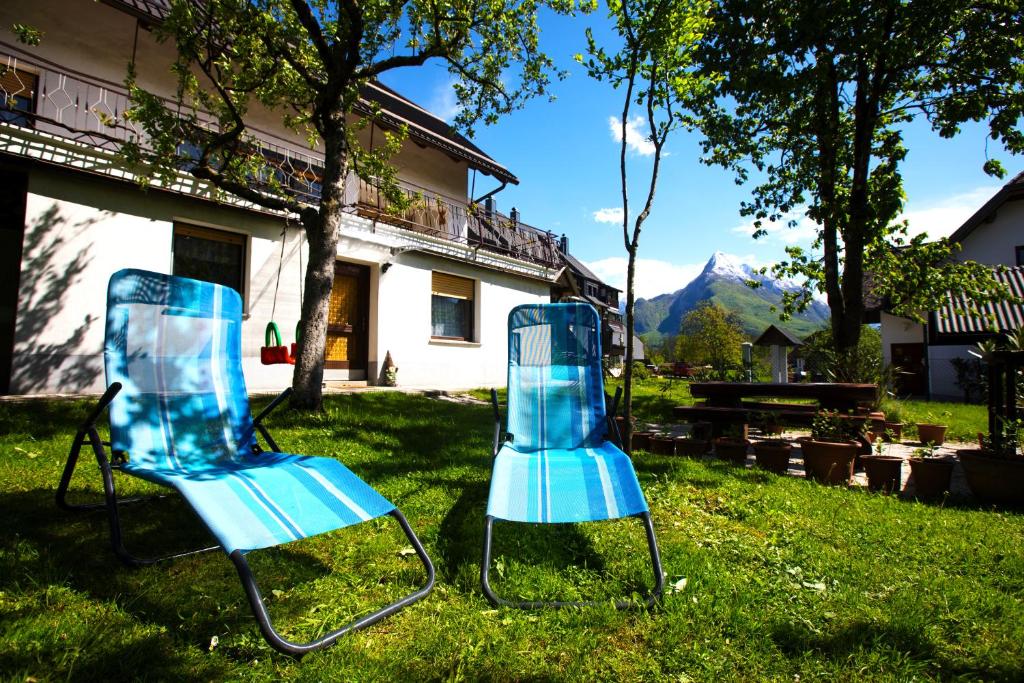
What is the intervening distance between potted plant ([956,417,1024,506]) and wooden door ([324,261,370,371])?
1005 centimetres

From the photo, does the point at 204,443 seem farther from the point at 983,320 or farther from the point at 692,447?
the point at 983,320

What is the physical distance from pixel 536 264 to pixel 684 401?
6495mm

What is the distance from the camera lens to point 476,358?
44.0 feet

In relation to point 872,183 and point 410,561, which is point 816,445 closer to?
point 410,561

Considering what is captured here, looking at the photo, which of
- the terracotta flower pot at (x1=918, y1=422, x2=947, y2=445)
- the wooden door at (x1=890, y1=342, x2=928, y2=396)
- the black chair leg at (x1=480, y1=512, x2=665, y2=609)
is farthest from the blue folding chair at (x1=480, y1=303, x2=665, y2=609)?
the wooden door at (x1=890, y1=342, x2=928, y2=396)

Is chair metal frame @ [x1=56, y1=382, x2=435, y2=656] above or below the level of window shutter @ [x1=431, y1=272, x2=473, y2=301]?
below

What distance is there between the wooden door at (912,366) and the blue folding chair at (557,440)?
17594mm

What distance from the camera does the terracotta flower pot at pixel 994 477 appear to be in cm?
384

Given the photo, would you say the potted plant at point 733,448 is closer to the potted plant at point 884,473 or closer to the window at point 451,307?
the potted plant at point 884,473

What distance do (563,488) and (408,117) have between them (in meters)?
15.2

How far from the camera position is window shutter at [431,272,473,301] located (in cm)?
1253

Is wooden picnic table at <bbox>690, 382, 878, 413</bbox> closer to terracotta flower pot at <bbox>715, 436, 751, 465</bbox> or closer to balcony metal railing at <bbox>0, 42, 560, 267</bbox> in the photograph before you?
terracotta flower pot at <bbox>715, 436, 751, 465</bbox>

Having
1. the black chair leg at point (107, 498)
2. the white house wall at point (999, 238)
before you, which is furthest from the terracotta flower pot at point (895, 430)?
the white house wall at point (999, 238)

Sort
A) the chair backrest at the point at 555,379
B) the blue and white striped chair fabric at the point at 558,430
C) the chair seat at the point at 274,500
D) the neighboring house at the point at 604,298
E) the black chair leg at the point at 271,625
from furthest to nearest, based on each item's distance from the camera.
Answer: the neighboring house at the point at 604,298, the chair backrest at the point at 555,379, the blue and white striped chair fabric at the point at 558,430, the chair seat at the point at 274,500, the black chair leg at the point at 271,625
